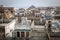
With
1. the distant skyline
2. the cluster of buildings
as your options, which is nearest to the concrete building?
the cluster of buildings

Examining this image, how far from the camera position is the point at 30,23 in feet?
10.1

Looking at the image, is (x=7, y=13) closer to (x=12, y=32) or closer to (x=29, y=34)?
(x=12, y=32)

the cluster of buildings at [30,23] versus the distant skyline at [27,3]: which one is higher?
the distant skyline at [27,3]

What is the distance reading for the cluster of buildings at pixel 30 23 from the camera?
2955 millimetres

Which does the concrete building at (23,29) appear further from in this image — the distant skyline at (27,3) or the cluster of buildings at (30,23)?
the distant skyline at (27,3)

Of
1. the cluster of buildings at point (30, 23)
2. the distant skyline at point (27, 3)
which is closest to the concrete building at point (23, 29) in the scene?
the cluster of buildings at point (30, 23)

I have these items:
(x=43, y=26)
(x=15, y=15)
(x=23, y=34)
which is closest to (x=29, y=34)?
(x=23, y=34)

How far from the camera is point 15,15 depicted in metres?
3.15

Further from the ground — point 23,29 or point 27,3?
point 27,3

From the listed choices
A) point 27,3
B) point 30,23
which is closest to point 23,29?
point 30,23

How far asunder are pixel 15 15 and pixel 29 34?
1.88 ft

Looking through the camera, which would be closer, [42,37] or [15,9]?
[42,37]

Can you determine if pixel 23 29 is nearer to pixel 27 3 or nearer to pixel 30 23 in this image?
pixel 30 23

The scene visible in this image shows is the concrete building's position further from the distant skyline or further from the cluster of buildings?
the distant skyline
